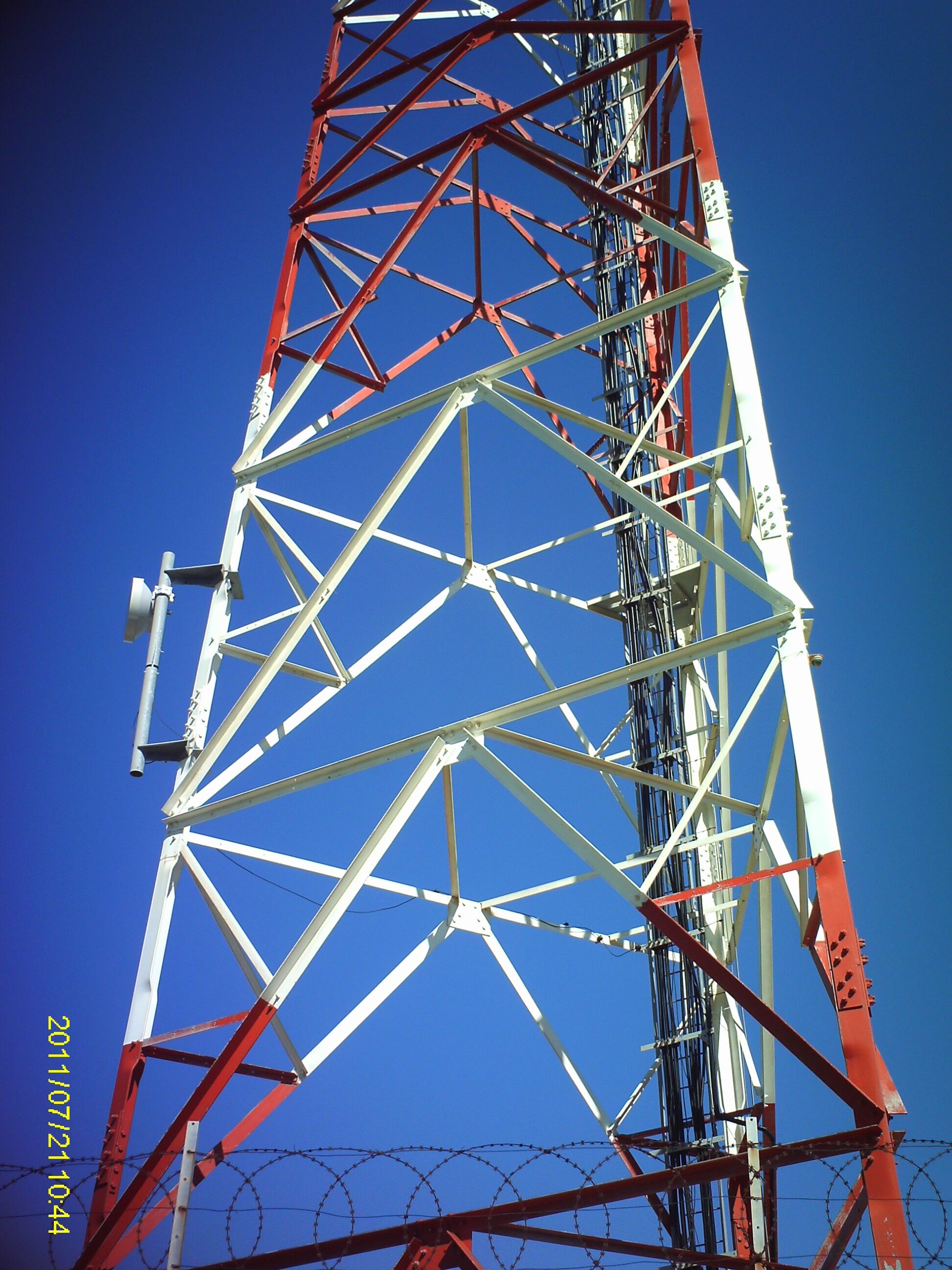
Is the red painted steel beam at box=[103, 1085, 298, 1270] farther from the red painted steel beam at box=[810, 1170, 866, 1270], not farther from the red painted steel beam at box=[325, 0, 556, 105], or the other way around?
the red painted steel beam at box=[325, 0, 556, 105]

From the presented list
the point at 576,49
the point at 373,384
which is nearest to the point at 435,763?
the point at 373,384

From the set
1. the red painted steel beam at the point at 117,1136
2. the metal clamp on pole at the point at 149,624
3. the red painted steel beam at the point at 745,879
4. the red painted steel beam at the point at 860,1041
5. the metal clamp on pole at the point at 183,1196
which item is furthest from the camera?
the metal clamp on pole at the point at 149,624

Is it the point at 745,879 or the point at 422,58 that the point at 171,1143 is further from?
the point at 422,58

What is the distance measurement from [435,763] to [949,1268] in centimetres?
521

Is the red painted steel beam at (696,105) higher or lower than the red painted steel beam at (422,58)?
lower

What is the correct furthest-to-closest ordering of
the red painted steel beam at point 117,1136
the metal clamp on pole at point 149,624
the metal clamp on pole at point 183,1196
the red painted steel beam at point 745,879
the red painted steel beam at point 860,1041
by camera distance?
the metal clamp on pole at point 149,624 → the red painted steel beam at point 117,1136 → the red painted steel beam at point 745,879 → the metal clamp on pole at point 183,1196 → the red painted steel beam at point 860,1041

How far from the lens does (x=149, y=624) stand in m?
13.3

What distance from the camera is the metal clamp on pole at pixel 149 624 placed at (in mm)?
12438

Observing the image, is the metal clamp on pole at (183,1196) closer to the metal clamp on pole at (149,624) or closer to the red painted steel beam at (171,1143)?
the red painted steel beam at (171,1143)

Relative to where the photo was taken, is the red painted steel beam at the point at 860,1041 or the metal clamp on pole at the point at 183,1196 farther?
the metal clamp on pole at the point at 183,1196

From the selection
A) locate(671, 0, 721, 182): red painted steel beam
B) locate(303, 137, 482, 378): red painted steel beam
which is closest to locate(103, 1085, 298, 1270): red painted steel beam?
locate(303, 137, 482, 378): red painted steel beam

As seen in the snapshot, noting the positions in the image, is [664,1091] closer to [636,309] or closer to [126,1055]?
[126,1055]

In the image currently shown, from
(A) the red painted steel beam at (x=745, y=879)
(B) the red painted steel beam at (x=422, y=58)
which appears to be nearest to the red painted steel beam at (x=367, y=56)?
(B) the red painted steel beam at (x=422, y=58)

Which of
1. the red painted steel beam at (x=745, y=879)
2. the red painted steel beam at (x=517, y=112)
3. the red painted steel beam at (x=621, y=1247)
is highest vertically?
the red painted steel beam at (x=517, y=112)
